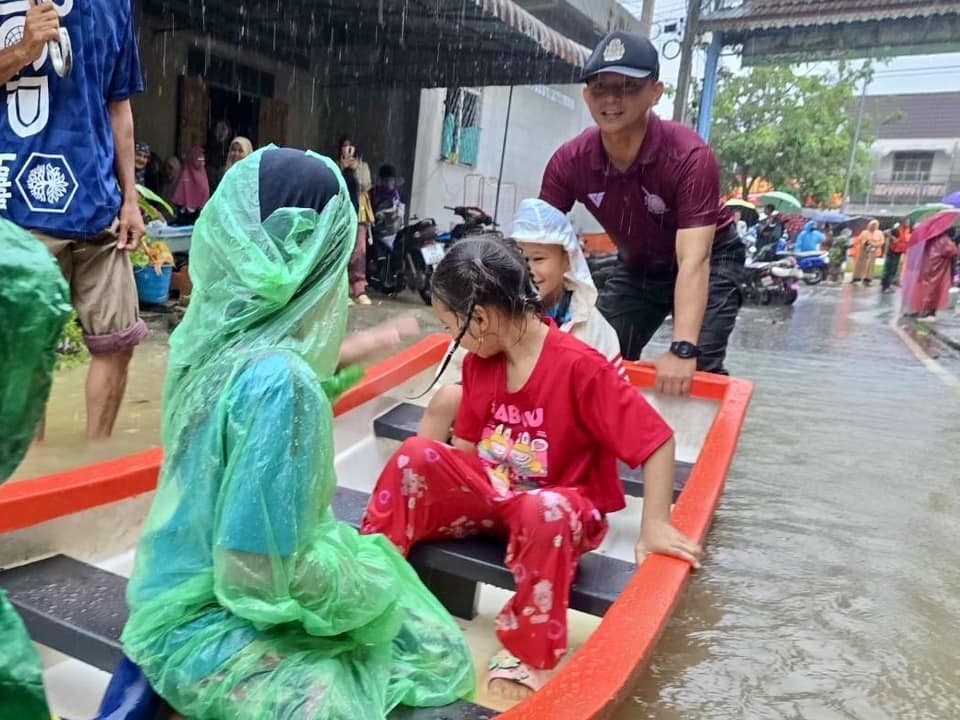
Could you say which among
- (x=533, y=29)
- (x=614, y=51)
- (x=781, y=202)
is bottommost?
(x=614, y=51)

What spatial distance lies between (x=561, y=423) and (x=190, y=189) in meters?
6.48

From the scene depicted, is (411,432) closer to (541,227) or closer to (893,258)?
(541,227)

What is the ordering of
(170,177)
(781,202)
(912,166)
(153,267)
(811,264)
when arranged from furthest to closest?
(912,166) → (781,202) → (811,264) → (170,177) → (153,267)

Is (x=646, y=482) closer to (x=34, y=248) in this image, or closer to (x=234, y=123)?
(x=34, y=248)

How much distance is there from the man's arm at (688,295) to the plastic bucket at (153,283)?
4.49 metres

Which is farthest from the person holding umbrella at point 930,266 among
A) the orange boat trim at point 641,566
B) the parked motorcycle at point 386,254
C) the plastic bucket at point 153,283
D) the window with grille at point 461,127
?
the orange boat trim at point 641,566

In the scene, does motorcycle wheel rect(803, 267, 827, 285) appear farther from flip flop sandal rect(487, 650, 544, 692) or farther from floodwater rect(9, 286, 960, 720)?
flip flop sandal rect(487, 650, 544, 692)

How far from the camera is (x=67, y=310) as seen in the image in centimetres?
65

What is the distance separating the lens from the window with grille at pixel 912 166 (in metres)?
39.1

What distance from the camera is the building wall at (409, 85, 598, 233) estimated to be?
1112cm

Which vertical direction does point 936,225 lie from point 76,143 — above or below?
above

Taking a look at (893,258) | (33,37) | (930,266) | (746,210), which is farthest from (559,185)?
(893,258)

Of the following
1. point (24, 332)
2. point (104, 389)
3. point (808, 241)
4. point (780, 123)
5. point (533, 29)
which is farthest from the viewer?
point (780, 123)

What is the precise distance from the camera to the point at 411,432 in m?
2.94
